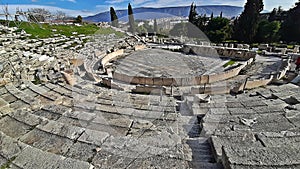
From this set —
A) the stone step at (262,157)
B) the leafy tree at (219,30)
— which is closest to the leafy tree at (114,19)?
the leafy tree at (219,30)

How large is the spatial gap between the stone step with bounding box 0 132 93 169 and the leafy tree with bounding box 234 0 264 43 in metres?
36.9

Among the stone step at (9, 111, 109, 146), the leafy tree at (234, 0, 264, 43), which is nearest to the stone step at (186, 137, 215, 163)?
the stone step at (9, 111, 109, 146)

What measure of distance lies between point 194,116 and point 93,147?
4226mm

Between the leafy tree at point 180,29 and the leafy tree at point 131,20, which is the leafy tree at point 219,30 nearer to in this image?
the leafy tree at point 180,29

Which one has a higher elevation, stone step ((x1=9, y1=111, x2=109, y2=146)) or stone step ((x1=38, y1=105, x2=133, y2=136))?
stone step ((x1=9, y1=111, x2=109, y2=146))

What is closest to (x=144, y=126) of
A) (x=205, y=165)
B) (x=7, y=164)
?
(x=205, y=165)

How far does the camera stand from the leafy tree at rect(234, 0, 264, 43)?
1291 inches

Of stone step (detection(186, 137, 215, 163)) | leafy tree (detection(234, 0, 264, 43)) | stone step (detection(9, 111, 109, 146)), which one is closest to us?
stone step (detection(186, 137, 215, 163))

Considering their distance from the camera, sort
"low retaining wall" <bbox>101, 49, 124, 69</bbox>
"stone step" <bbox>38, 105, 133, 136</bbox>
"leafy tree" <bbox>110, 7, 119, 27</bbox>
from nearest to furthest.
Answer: "stone step" <bbox>38, 105, 133, 136</bbox> → "low retaining wall" <bbox>101, 49, 124, 69</bbox> → "leafy tree" <bbox>110, 7, 119, 27</bbox>

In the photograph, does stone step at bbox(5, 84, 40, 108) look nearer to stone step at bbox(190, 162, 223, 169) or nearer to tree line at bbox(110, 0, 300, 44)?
stone step at bbox(190, 162, 223, 169)

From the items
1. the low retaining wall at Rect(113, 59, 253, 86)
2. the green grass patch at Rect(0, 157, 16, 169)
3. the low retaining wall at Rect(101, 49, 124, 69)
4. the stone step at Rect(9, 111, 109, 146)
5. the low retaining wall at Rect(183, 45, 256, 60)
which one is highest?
the low retaining wall at Rect(183, 45, 256, 60)

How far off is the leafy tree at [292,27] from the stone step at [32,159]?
1533 inches

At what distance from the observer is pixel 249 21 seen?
33594mm

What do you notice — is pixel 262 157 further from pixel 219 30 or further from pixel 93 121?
pixel 219 30
